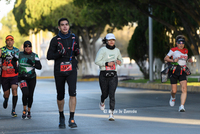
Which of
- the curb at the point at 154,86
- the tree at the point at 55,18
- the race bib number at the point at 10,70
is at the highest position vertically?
the tree at the point at 55,18

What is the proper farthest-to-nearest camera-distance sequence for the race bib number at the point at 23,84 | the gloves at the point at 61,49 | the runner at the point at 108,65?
the race bib number at the point at 23,84, the runner at the point at 108,65, the gloves at the point at 61,49

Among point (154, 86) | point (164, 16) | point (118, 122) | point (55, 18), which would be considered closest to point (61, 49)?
point (118, 122)

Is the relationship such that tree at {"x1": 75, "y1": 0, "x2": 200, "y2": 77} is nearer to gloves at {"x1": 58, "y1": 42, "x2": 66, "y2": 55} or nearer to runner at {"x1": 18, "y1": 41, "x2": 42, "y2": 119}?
runner at {"x1": 18, "y1": 41, "x2": 42, "y2": 119}

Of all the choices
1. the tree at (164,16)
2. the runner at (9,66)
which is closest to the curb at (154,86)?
the tree at (164,16)

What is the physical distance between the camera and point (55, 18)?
33.9 metres

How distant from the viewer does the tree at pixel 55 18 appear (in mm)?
34156

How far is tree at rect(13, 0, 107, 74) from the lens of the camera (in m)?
34.2

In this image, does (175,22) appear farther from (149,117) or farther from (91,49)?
(91,49)

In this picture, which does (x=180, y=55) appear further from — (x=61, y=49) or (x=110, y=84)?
(x=61, y=49)

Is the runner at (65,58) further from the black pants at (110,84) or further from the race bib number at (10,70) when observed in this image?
the race bib number at (10,70)

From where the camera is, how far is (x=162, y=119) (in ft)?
25.9

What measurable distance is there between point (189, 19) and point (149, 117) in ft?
40.8

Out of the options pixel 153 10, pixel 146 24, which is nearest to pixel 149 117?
pixel 153 10

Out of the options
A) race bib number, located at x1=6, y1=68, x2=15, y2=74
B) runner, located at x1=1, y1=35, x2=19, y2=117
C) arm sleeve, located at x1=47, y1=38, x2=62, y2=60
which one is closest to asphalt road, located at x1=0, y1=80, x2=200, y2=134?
runner, located at x1=1, y1=35, x2=19, y2=117
